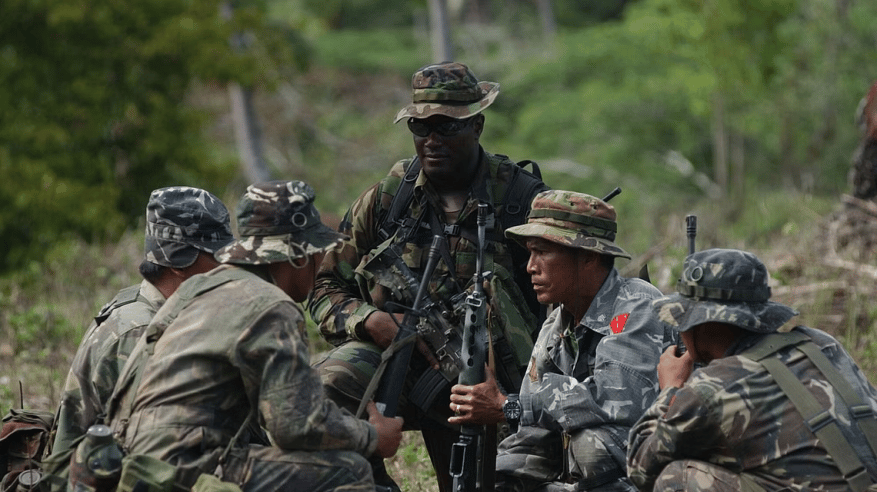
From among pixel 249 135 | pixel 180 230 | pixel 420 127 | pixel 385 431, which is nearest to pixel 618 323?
pixel 385 431

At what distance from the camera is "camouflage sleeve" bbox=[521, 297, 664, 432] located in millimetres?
4980

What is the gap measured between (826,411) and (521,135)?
2316 centimetres

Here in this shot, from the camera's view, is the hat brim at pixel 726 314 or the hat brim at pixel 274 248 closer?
the hat brim at pixel 726 314

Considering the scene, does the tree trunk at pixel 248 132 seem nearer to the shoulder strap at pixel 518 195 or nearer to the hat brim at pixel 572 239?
the shoulder strap at pixel 518 195

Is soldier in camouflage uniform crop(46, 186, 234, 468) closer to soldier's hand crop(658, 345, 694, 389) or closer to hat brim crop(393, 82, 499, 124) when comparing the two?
hat brim crop(393, 82, 499, 124)

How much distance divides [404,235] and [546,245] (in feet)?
3.44

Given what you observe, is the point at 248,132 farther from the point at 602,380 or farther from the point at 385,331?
the point at 602,380

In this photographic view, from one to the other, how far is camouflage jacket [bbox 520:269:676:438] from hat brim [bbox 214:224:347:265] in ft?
3.93

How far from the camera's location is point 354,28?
4094cm

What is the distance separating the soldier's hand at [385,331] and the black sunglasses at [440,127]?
3.04 feet

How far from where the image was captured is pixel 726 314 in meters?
4.30

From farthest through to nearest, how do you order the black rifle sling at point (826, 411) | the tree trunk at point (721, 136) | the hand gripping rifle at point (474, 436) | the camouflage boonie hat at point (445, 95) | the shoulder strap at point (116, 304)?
the tree trunk at point (721, 136) < the camouflage boonie hat at point (445, 95) < the hand gripping rifle at point (474, 436) < the shoulder strap at point (116, 304) < the black rifle sling at point (826, 411)

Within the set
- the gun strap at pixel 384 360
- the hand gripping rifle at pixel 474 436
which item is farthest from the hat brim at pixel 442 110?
the gun strap at pixel 384 360

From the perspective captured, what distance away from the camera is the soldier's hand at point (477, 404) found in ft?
17.3
